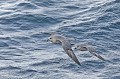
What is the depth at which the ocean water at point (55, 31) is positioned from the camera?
51.6ft

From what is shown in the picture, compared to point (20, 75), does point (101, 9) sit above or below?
above

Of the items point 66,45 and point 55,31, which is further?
point 55,31

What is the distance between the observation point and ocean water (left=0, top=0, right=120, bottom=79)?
1572 centimetres

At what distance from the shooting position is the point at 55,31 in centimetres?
1916

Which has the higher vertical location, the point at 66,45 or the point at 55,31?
the point at 66,45

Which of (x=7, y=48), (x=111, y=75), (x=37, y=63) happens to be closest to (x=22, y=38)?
(x=7, y=48)

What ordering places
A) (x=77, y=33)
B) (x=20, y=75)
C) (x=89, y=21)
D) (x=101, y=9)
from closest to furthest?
(x=20, y=75) → (x=77, y=33) → (x=89, y=21) → (x=101, y=9)

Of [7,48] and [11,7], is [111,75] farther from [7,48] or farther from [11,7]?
[11,7]

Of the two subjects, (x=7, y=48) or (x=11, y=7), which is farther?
(x=11, y=7)

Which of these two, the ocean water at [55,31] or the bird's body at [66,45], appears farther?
the ocean water at [55,31]

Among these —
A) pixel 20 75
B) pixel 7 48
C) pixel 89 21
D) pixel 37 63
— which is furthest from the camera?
pixel 89 21

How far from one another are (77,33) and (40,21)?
273cm

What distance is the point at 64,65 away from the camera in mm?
16203

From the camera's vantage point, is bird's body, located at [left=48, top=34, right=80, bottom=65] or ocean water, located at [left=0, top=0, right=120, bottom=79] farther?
ocean water, located at [left=0, top=0, right=120, bottom=79]
